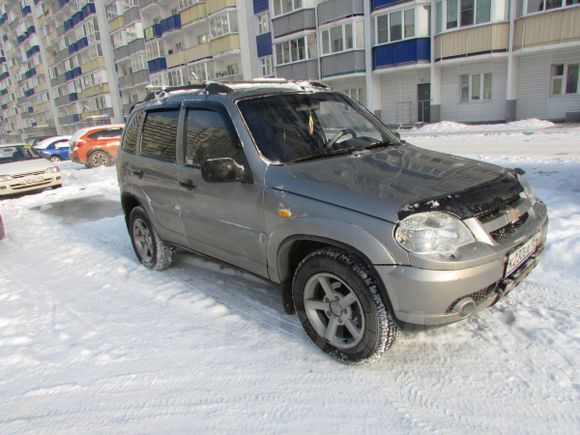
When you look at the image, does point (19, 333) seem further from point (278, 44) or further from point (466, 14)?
point (278, 44)

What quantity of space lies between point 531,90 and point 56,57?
62868mm

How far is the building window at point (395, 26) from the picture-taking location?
22.4m

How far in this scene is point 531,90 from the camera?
66.3 feet

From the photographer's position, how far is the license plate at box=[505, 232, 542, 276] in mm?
2669

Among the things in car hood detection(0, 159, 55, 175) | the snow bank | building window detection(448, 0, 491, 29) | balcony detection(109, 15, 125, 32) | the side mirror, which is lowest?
the snow bank

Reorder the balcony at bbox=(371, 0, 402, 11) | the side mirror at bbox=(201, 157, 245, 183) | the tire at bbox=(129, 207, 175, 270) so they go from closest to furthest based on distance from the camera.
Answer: the side mirror at bbox=(201, 157, 245, 183), the tire at bbox=(129, 207, 175, 270), the balcony at bbox=(371, 0, 402, 11)

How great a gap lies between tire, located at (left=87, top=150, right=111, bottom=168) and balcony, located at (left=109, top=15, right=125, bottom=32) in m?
33.5

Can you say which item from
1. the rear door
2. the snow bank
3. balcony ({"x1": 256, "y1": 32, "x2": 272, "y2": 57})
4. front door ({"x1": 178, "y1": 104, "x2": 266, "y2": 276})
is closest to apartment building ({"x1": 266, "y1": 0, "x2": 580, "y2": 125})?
the snow bank

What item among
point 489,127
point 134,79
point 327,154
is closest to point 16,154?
point 327,154

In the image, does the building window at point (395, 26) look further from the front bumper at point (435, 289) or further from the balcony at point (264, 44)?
the front bumper at point (435, 289)

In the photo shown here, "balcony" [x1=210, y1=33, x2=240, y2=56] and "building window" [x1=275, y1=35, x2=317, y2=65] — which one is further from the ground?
"balcony" [x1=210, y1=33, x2=240, y2=56]

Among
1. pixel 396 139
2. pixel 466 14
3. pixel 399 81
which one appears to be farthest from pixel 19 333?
pixel 399 81

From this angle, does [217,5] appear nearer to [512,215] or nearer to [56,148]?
[56,148]

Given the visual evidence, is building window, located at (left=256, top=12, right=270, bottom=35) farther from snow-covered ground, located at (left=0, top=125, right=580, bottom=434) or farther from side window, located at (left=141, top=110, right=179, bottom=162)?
snow-covered ground, located at (left=0, top=125, right=580, bottom=434)
